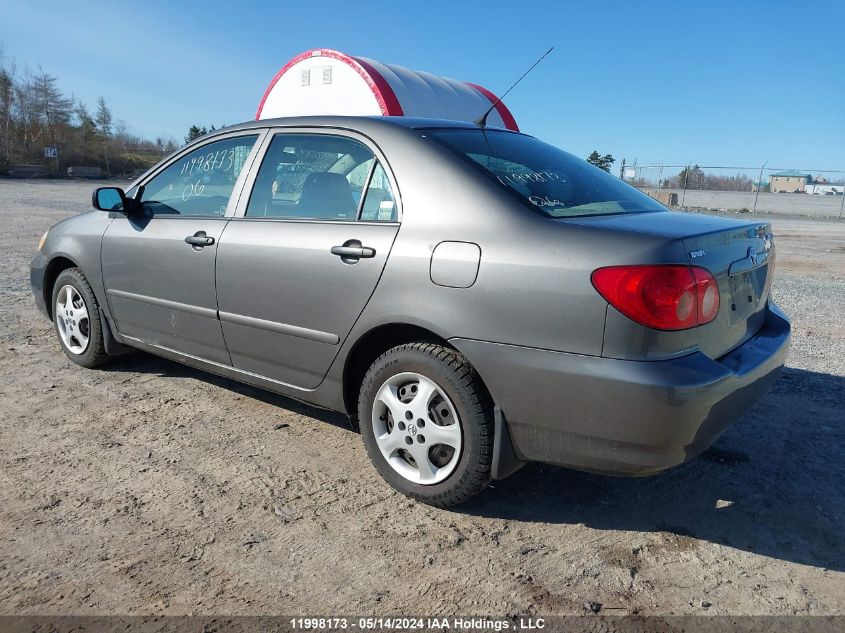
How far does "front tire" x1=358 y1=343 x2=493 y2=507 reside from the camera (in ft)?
8.57

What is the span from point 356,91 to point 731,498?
1333 centimetres

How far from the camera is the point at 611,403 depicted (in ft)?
7.52

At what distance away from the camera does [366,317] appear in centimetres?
288

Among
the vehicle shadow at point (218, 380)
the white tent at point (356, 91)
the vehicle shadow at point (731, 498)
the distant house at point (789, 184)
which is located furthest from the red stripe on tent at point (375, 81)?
the distant house at point (789, 184)

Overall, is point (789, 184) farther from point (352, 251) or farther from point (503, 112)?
point (352, 251)

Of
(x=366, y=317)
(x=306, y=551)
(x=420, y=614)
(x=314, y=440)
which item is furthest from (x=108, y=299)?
(x=420, y=614)

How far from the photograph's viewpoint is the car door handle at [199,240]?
3.53 metres

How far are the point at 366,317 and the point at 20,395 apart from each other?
2.56m

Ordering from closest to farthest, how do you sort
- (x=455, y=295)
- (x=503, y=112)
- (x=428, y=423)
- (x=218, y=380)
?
1. (x=455, y=295)
2. (x=428, y=423)
3. (x=218, y=380)
4. (x=503, y=112)

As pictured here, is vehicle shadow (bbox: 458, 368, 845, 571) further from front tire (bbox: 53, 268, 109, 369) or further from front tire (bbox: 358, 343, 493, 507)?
front tire (bbox: 53, 268, 109, 369)

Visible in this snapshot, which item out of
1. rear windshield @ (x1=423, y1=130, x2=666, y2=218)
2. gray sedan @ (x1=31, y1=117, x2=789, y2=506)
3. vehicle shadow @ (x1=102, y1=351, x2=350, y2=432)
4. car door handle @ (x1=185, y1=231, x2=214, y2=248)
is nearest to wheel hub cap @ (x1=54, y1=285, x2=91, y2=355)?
vehicle shadow @ (x1=102, y1=351, x2=350, y2=432)

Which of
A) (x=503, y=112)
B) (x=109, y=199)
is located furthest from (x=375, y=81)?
(x=109, y=199)

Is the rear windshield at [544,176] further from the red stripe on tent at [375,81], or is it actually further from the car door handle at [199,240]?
the red stripe on tent at [375,81]

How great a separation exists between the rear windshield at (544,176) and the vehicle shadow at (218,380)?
1.68 meters
